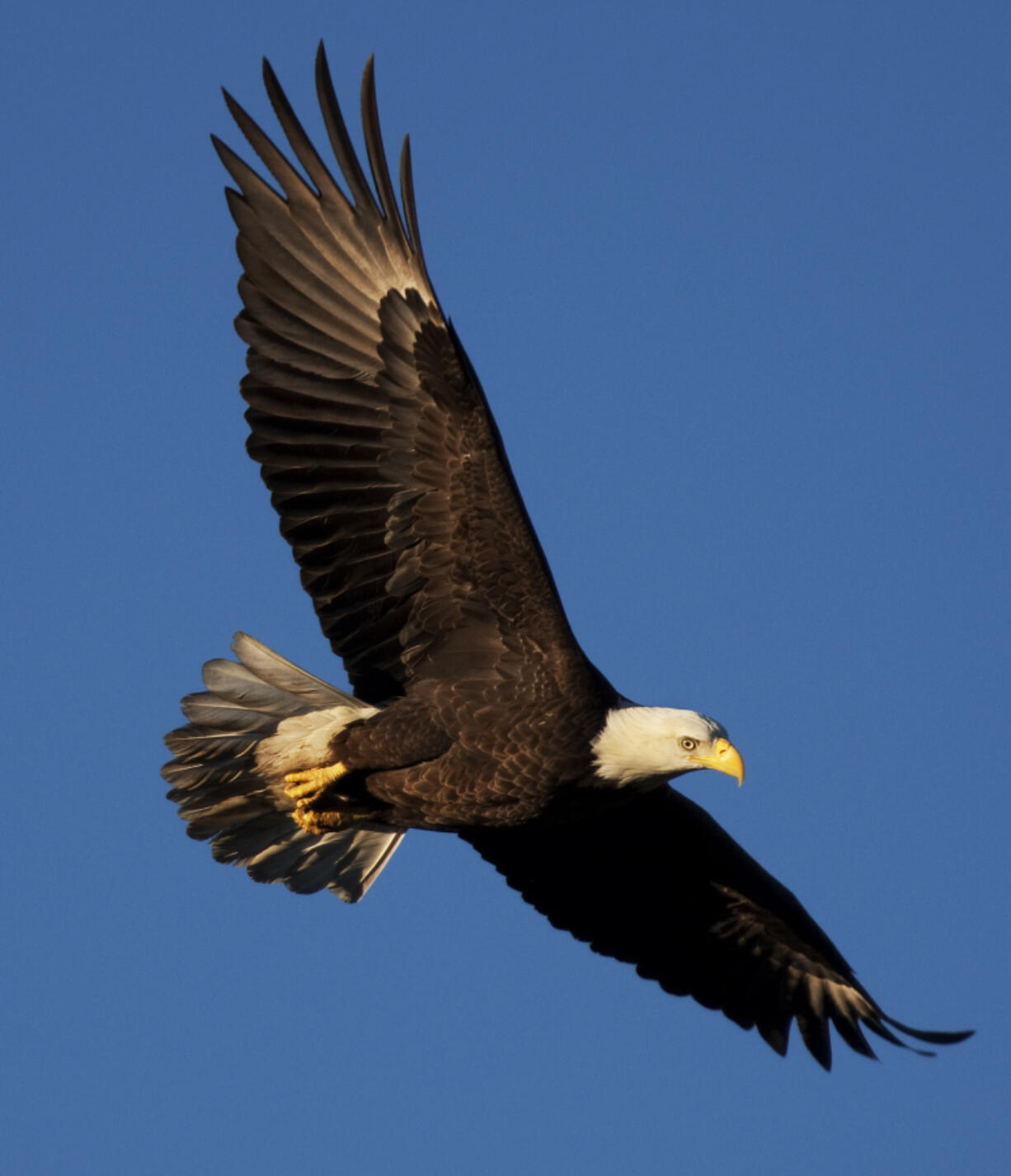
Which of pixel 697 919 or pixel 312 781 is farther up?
pixel 697 919

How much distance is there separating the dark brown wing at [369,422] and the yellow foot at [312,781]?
0.56 m

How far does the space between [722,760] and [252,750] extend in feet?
6.24

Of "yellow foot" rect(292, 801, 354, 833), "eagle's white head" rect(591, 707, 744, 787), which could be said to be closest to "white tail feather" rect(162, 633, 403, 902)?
"yellow foot" rect(292, 801, 354, 833)

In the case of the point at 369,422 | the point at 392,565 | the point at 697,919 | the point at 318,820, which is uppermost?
the point at 369,422

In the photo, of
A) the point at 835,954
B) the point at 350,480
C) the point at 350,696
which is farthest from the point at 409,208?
the point at 835,954

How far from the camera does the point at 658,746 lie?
7.00m

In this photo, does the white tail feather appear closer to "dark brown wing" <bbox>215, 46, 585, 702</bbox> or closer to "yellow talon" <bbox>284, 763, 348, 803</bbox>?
"yellow talon" <bbox>284, 763, 348, 803</bbox>

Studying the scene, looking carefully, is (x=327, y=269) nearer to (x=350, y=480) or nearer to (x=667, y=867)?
(x=350, y=480)

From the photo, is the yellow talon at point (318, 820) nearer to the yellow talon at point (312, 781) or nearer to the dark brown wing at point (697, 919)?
the yellow talon at point (312, 781)

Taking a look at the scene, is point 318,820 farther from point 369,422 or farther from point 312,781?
point 369,422

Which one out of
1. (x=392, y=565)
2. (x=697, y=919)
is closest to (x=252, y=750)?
(x=392, y=565)

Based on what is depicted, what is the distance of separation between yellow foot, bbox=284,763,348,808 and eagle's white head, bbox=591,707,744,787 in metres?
1.06

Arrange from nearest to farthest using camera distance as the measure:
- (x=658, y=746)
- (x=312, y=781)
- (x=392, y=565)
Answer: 1. (x=658, y=746)
2. (x=392, y=565)
3. (x=312, y=781)

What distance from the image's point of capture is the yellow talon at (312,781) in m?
7.34
